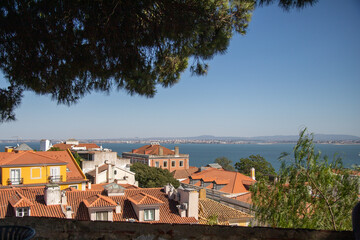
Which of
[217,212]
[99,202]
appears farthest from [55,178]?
[217,212]

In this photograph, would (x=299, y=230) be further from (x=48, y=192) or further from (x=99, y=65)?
(x=48, y=192)

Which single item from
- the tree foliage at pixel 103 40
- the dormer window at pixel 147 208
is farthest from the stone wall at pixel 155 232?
the dormer window at pixel 147 208

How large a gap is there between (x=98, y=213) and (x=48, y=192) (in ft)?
7.83

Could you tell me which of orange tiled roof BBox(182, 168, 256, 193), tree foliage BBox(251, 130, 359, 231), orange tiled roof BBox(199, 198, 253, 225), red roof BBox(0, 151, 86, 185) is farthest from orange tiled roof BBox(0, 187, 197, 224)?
orange tiled roof BBox(182, 168, 256, 193)

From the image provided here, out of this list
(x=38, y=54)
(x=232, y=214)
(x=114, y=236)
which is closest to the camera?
(x=114, y=236)

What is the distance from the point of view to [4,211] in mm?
12273

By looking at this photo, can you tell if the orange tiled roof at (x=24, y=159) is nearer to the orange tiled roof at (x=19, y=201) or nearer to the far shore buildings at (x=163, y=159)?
the orange tiled roof at (x=19, y=201)

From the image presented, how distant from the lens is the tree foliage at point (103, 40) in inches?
157

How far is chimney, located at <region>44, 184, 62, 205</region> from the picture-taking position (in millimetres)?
12836

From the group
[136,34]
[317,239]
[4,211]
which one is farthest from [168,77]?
[4,211]

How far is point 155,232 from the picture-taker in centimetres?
313

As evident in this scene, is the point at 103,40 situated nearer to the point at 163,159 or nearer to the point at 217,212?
the point at 217,212

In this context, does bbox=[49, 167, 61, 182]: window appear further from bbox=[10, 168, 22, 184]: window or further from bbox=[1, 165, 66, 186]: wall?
bbox=[10, 168, 22, 184]: window

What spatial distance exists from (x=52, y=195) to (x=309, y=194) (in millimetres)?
10475
